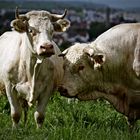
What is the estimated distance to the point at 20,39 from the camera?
11094 millimetres

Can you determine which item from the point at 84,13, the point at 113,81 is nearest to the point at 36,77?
the point at 113,81

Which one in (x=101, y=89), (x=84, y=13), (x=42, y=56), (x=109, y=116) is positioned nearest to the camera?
(x=42, y=56)

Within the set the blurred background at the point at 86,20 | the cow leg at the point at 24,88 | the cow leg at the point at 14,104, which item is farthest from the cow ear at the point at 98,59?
the blurred background at the point at 86,20

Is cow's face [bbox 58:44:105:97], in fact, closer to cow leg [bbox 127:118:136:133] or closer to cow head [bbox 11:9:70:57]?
cow head [bbox 11:9:70:57]

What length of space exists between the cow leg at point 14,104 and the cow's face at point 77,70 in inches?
32.1

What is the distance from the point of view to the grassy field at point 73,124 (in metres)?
8.88

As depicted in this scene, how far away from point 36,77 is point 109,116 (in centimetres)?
178

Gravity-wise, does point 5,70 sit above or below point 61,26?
below

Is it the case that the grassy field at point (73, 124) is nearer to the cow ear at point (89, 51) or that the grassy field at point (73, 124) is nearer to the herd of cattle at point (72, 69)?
the herd of cattle at point (72, 69)

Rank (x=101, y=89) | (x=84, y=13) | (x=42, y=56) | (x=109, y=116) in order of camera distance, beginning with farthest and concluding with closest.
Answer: (x=84, y=13), (x=109, y=116), (x=101, y=89), (x=42, y=56)

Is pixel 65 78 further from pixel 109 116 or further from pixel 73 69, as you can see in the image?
pixel 109 116

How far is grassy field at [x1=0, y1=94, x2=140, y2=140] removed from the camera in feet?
29.1

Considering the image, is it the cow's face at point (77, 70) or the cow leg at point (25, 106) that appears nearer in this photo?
the cow's face at point (77, 70)

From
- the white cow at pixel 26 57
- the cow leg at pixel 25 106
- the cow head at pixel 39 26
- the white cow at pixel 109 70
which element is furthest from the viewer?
the cow leg at pixel 25 106
